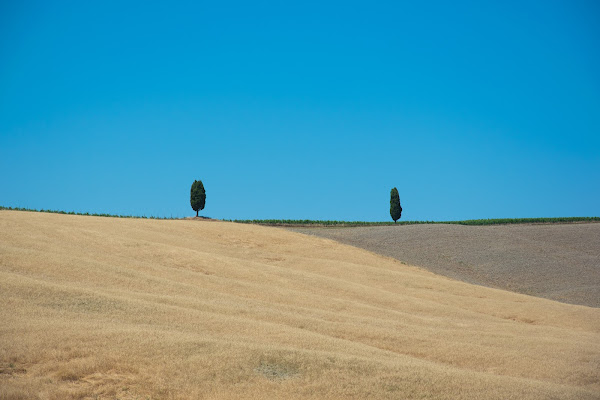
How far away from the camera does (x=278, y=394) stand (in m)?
13.4

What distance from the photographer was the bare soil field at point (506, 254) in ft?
130

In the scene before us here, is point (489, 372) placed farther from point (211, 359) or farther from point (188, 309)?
point (188, 309)

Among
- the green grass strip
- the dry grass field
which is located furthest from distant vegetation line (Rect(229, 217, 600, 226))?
the dry grass field

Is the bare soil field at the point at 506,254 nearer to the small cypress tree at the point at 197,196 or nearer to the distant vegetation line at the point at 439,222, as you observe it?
the distant vegetation line at the point at 439,222

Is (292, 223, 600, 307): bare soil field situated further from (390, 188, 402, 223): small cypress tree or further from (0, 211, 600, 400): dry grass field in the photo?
(390, 188, 402, 223): small cypress tree

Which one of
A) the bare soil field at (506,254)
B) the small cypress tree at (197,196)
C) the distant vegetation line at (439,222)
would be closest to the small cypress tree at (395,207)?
the distant vegetation line at (439,222)

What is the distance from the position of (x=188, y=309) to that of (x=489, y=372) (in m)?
10.8

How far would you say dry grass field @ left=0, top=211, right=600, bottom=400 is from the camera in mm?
13859

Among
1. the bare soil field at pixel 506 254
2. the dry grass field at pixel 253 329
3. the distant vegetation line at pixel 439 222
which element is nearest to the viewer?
the dry grass field at pixel 253 329

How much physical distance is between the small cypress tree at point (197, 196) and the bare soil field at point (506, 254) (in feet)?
67.3

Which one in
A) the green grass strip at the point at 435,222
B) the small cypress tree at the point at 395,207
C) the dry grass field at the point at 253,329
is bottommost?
the dry grass field at the point at 253,329

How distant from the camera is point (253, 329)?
19.0 meters

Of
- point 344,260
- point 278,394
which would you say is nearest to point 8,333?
point 278,394

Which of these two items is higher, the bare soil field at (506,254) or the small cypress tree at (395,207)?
the small cypress tree at (395,207)
